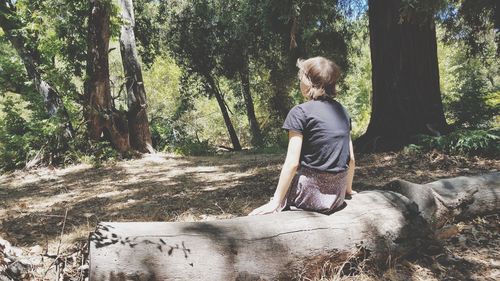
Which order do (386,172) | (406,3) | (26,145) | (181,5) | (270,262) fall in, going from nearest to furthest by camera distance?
(270,262) → (406,3) → (386,172) → (26,145) → (181,5)

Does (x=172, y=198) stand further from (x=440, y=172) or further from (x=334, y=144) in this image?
(x=440, y=172)

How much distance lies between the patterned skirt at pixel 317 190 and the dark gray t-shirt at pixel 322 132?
0.19ft

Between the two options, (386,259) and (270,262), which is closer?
(270,262)

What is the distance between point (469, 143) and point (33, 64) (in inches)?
404

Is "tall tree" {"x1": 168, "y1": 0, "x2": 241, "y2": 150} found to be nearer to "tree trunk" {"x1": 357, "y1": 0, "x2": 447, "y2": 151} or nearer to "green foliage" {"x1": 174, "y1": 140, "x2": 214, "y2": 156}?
"green foliage" {"x1": 174, "y1": 140, "x2": 214, "y2": 156}

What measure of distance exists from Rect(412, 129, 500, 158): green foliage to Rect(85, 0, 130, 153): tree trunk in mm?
7396

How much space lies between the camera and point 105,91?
10.2 metres

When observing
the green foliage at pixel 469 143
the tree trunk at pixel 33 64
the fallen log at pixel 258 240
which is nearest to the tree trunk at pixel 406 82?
the green foliage at pixel 469 143

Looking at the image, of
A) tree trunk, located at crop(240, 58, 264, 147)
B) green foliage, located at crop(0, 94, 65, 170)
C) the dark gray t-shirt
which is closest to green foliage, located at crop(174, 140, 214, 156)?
green foliage, located at crop(0, 94, 65, 170)

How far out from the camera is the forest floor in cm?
314

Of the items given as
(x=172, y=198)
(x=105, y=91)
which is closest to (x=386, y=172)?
(x=172, y=198)

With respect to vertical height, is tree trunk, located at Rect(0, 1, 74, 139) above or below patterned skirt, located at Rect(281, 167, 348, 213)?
above

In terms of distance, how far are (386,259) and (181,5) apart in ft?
54.4

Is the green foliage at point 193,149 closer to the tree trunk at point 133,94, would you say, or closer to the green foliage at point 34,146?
the tree trunk at point 133,94
